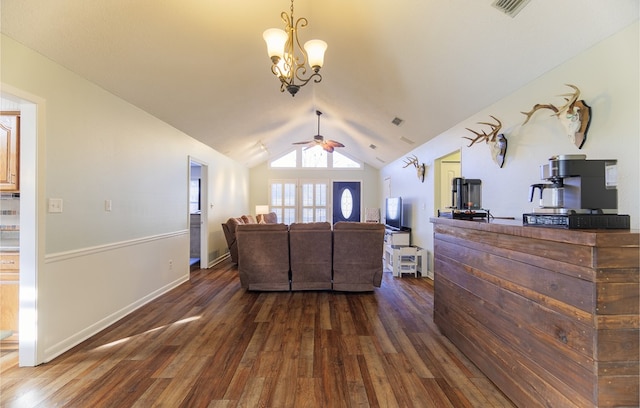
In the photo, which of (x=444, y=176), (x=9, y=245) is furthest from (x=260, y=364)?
(x=444, y=176)

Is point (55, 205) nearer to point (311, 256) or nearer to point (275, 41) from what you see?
point (275, 41)

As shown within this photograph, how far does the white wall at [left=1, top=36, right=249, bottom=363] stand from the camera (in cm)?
222

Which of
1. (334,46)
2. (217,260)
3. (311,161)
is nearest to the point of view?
(334,46)

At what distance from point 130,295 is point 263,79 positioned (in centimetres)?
308

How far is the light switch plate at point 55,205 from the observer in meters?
2.31

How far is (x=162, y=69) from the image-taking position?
115 inches

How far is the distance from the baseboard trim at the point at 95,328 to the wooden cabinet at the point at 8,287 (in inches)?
Result: 17.0

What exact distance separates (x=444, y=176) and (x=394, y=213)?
1.70 meters

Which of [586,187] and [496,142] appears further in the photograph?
[496,142]

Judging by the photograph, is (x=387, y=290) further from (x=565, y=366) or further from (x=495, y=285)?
(x=565, y=366)

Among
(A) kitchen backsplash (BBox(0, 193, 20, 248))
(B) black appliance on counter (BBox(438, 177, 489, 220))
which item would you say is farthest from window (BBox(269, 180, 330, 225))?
(A) kitchen backsplash (BBox(0, 193, 20, 248))

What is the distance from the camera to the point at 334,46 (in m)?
3.23

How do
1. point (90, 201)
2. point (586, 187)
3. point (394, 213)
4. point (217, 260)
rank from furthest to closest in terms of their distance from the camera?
point (394, 213), point (217, 260), point (90, 201), point (586, 187)

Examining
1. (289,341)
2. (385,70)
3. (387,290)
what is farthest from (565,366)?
(385,70)
